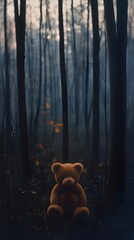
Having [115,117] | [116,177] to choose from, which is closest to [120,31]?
[115,117]

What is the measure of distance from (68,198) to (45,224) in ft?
1.65

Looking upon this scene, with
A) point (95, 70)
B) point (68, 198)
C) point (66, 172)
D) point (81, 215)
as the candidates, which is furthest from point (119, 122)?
point (95, 70)

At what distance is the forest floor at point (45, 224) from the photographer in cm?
485

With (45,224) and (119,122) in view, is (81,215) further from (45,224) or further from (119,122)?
(119,122)

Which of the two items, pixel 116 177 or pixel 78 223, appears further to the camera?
pixel 116 177

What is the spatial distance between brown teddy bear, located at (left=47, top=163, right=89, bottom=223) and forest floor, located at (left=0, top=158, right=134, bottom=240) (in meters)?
0.17

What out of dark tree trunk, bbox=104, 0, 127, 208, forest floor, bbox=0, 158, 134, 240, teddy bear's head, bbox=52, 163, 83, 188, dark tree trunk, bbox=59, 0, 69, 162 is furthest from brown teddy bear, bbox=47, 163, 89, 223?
dark tree trunk, bbox=59, 0, 69, 162

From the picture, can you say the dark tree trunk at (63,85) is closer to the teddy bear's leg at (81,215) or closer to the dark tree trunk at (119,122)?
the dark tree trunk at (119,122)

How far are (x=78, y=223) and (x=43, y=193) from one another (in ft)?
4.36

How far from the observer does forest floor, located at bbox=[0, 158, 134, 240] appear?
4848mm

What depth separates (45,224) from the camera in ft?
17.0

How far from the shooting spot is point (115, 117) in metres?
5.44

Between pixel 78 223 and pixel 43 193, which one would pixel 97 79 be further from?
pixel 78 223

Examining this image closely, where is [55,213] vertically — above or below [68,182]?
below
